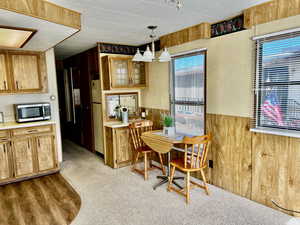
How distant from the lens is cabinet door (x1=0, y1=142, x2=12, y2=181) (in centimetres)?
317

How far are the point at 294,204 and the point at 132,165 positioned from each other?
2.62 meters

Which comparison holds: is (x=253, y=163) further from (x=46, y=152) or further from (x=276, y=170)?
(x=46, y=152)

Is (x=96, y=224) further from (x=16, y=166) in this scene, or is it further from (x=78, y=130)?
(x=78, y=130)

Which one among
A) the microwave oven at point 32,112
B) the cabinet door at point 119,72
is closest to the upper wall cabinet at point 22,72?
the microwave oven at point 32,112

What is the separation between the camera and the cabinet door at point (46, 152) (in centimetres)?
348

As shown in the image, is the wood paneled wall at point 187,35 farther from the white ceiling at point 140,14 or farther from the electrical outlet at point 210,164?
the electrical outlet at point 210,164

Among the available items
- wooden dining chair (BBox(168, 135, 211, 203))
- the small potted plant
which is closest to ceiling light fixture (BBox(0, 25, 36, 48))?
the small potted plant

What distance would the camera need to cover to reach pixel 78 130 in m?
5.42

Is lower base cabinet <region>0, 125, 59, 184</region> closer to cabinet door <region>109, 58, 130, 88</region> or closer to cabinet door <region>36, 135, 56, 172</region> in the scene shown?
cabinet door <region>36, 135, 56, 172</region>

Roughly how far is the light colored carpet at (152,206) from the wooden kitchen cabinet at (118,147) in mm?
423

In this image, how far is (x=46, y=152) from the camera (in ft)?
11.6

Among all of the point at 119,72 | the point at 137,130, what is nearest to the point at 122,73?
the point at 119,72

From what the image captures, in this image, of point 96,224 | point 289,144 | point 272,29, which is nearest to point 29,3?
point 96,224

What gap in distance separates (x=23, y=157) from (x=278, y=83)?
386 cm
